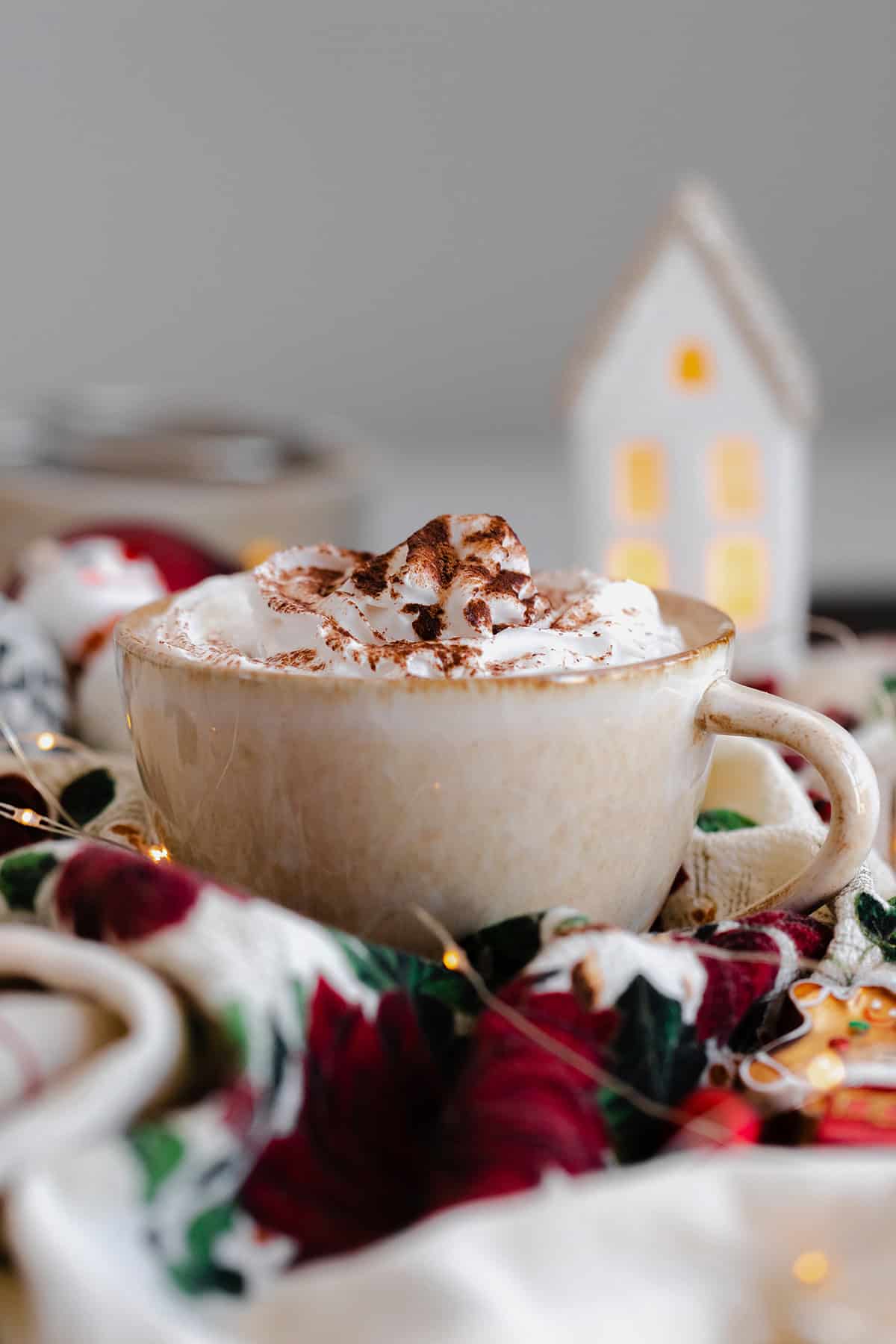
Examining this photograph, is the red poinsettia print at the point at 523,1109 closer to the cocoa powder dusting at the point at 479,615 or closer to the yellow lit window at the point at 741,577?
the cocoa powder dusting at the point at 479,615

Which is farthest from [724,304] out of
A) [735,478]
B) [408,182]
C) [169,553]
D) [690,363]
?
[408,182]

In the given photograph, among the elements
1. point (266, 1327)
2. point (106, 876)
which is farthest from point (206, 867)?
point (266, 1327)

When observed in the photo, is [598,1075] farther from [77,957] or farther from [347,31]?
[347,31]

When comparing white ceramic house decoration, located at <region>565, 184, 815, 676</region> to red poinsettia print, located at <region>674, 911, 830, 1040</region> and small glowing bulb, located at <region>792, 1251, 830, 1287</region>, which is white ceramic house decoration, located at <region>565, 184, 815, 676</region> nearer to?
red poinsettia print, located at <region>674, 911, 830, 1040</region>

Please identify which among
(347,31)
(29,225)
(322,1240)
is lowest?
(322,1240)

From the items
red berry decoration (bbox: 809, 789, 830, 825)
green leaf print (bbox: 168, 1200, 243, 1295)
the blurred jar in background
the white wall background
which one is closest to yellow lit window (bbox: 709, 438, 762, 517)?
the blurred jar in background

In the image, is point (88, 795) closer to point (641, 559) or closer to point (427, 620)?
point (427, 620)
